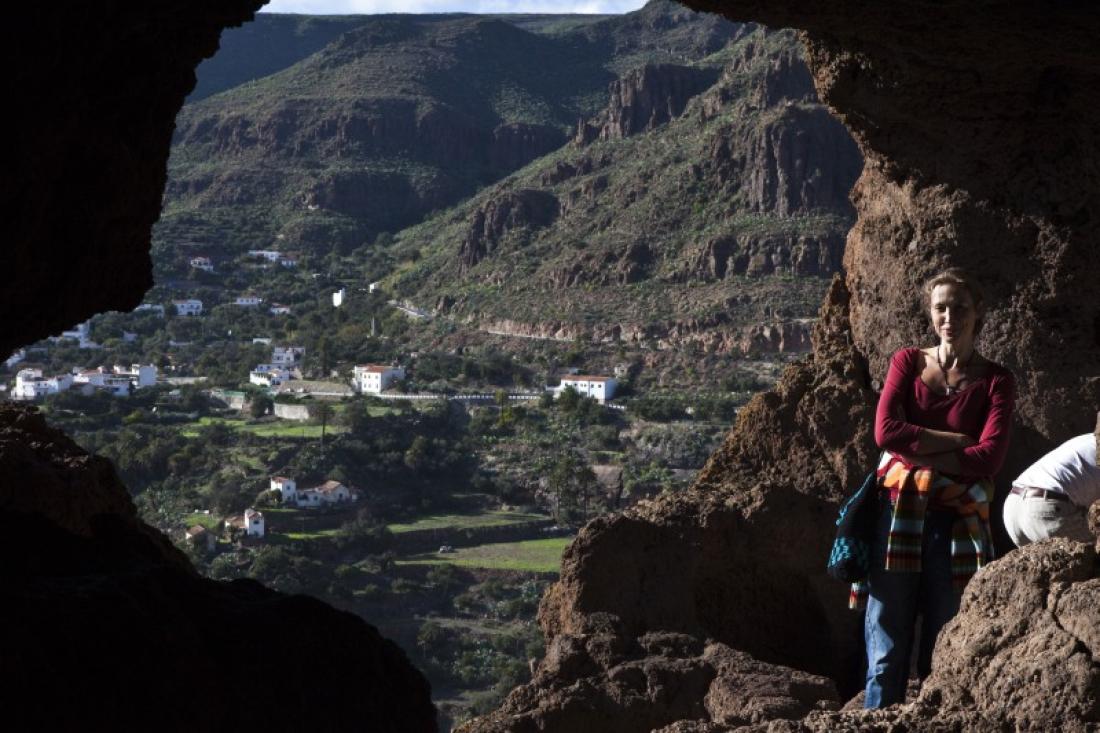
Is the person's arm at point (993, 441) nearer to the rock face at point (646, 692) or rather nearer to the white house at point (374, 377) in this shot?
the rock face at point (646, 692)

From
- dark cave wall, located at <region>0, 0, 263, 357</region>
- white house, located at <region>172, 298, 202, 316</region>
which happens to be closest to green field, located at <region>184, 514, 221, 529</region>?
dark cave wall, located at <region>0, 0, 263, 357</region>

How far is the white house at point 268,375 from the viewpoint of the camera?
62.8m

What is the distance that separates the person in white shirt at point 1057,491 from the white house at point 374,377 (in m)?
55.5

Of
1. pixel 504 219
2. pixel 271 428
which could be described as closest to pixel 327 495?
pixel 271 428

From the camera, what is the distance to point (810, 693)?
5.40 metres

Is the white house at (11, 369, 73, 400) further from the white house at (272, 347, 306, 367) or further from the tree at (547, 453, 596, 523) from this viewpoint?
the tree at (547, 453, 596, 523)

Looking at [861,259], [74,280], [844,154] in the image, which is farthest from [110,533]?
[844,154]

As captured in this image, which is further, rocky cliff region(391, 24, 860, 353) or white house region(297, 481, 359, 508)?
rocky cliff region(391, 24, 860, 353)

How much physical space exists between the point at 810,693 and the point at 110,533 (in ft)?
Result: 8.24

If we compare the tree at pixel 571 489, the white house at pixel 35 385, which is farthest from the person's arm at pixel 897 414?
the white house at pixel 35 385

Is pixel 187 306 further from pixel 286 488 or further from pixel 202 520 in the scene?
pixel 202 520

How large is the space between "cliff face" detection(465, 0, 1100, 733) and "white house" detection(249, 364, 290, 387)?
5608 centimetres

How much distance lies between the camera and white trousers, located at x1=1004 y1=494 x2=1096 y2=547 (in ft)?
14.8

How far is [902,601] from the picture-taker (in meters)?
4.87
